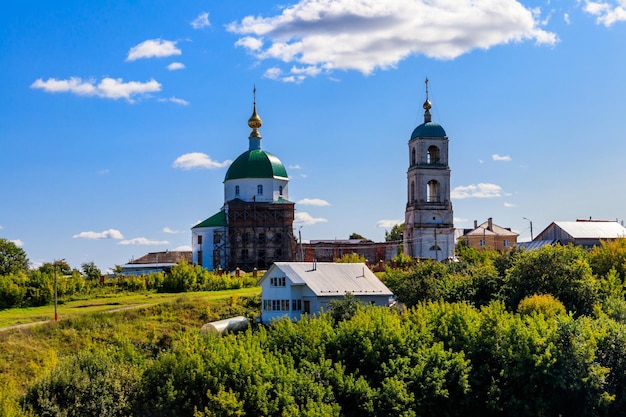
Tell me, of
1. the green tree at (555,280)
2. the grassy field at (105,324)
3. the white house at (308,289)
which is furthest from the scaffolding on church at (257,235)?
the green tree at (555,280)

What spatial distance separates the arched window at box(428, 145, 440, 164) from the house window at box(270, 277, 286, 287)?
1337 inches

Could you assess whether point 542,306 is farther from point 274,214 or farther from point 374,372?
point 274,214

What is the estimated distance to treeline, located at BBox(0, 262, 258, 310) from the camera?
1988 inches

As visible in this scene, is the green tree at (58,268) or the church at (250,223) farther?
the church at (250,223)

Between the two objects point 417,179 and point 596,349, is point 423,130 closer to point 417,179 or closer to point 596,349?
point 417,179

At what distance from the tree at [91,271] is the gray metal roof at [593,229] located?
137ft

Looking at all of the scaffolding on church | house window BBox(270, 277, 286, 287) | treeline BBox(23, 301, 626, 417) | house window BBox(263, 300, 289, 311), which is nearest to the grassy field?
house window BBox(263, 300, 289, 311)

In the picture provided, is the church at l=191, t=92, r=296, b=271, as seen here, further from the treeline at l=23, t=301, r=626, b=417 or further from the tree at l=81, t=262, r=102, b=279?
the treeline at l=23, t=301, r=626, b=417

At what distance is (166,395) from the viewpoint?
27.0m

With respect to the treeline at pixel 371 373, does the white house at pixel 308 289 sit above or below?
above

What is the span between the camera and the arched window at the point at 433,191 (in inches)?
3056

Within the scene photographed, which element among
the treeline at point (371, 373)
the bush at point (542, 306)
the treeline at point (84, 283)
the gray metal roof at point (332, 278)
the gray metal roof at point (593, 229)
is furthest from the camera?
the gray metal roof at point (593, 229)

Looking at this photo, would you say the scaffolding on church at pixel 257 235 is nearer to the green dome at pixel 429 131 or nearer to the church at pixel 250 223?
the church at pixel 250 223

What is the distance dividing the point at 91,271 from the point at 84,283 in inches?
317
